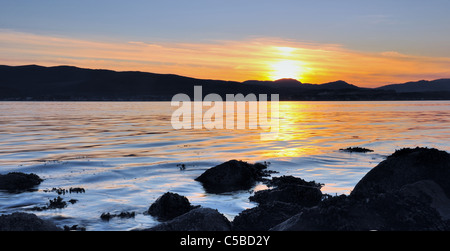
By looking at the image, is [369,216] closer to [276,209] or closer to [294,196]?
[276,209]

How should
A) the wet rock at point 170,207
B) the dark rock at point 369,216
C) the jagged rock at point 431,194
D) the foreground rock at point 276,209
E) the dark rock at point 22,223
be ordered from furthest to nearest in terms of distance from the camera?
the wet rock at point 170,207 → the foreground rock at point 276,209 → the jagged rock at point 431,194 → the dark rock at point 22,223 → the dark rock at point 369,216

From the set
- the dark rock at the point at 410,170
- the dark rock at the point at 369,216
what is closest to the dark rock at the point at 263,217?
the dark rock at the point at 369,216

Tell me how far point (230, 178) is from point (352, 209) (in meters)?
8.59

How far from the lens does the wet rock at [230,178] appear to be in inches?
656

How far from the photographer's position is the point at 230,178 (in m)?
17.0

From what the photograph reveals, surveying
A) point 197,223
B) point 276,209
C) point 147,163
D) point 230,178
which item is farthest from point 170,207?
point 147,163

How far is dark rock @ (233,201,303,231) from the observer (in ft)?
34.3

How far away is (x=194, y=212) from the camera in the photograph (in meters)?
9.91

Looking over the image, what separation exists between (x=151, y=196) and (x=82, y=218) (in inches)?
126

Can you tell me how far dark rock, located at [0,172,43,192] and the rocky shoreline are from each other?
599cm

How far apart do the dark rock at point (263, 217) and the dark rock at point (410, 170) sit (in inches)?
93.8

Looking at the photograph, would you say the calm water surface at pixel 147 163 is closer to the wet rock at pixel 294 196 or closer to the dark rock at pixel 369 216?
the wet rock at pixel 294 196
